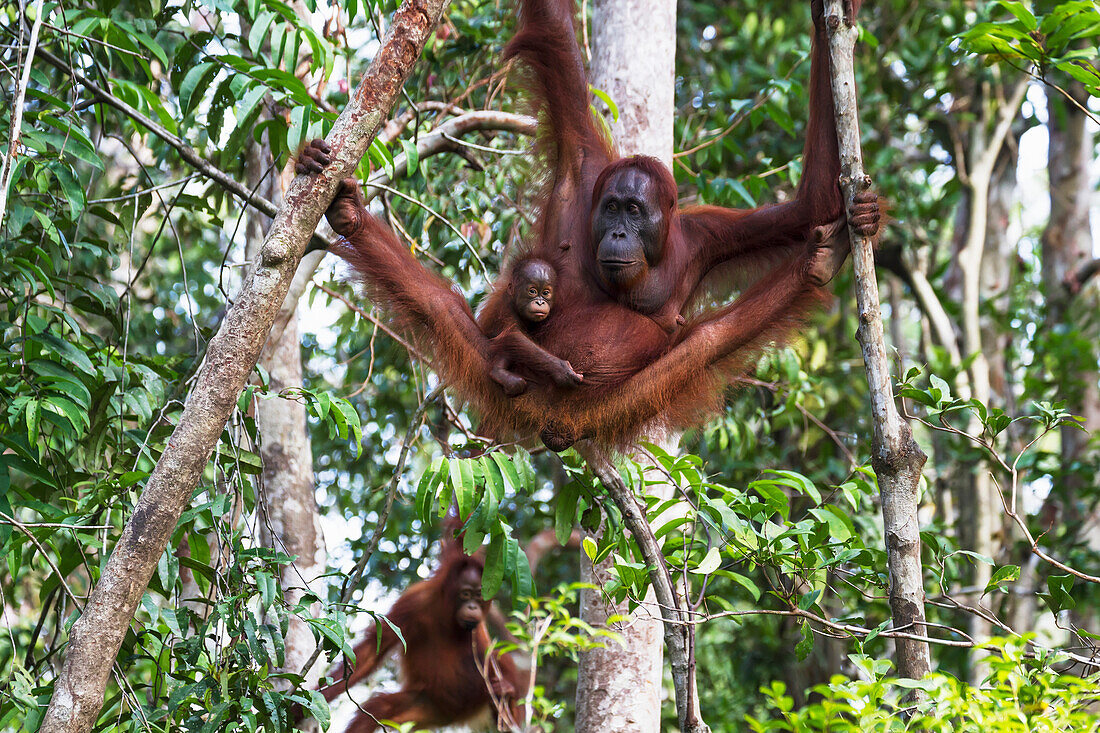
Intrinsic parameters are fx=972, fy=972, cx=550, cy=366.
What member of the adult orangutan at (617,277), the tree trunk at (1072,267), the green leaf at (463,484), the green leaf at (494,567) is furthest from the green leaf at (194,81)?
the tree trunk at (1072,267)

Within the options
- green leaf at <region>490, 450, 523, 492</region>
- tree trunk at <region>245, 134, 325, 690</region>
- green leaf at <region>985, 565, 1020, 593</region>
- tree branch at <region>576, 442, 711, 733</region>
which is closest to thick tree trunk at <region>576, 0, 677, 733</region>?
tree branch at <region>576, 442, 711, 733</region>

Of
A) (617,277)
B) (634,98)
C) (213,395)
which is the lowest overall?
(213,395)

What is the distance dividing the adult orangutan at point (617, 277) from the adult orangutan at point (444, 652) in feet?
9.04

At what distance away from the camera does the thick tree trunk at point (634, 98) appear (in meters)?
3.82

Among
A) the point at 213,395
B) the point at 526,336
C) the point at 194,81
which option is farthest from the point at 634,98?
the point at 213,395

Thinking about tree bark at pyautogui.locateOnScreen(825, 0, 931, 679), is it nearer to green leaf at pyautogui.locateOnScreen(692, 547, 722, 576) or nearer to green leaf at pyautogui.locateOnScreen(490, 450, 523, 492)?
→ green leaf at pyautogui.locateOnScreen(692, 547, 722, 576)

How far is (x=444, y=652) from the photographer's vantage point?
254 inches

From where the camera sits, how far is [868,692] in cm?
209

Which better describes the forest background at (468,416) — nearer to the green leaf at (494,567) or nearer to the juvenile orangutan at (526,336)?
the green leaf at (494,567)

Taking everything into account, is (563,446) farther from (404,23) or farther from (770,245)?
(404,23)

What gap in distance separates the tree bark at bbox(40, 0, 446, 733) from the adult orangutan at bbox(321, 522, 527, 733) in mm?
3734

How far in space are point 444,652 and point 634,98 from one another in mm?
3923

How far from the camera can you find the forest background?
9.33 ft

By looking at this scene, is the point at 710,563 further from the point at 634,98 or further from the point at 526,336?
the point at 634,98
